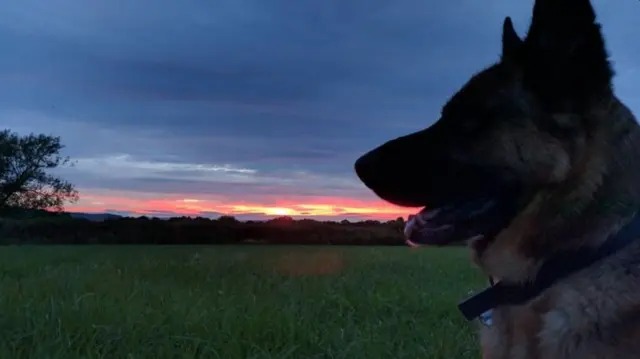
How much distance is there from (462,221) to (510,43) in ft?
3.02

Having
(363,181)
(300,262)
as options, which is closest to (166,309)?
(363,181)

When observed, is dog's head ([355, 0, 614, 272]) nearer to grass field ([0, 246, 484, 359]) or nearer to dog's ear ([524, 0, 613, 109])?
dog's ear ([524, 0, 613, 109])

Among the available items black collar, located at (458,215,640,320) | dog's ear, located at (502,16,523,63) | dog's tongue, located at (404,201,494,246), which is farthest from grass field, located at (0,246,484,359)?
dog's ear, located at (502,16,523,63)

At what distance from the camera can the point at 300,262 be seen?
39.2ft

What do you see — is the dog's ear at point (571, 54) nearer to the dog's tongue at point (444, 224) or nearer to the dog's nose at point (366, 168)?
the dog's tongue at point (444, 224)

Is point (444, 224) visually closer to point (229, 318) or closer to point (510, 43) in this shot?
point (510, 43)

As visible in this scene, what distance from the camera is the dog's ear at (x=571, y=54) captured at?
270cm

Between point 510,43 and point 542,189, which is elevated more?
point 510,43

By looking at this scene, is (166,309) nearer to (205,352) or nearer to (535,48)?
(205,352)

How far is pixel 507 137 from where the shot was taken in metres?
2.95

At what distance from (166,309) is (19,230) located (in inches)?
917

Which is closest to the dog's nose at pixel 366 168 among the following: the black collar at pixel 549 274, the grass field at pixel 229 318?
the black collar at pixel 549 274

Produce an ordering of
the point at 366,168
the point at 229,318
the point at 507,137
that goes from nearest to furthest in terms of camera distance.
A: the point at 507,137 → the point at 366,168 → the point at 229,318

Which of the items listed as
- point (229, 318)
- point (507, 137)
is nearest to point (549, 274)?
point (507, 137)
